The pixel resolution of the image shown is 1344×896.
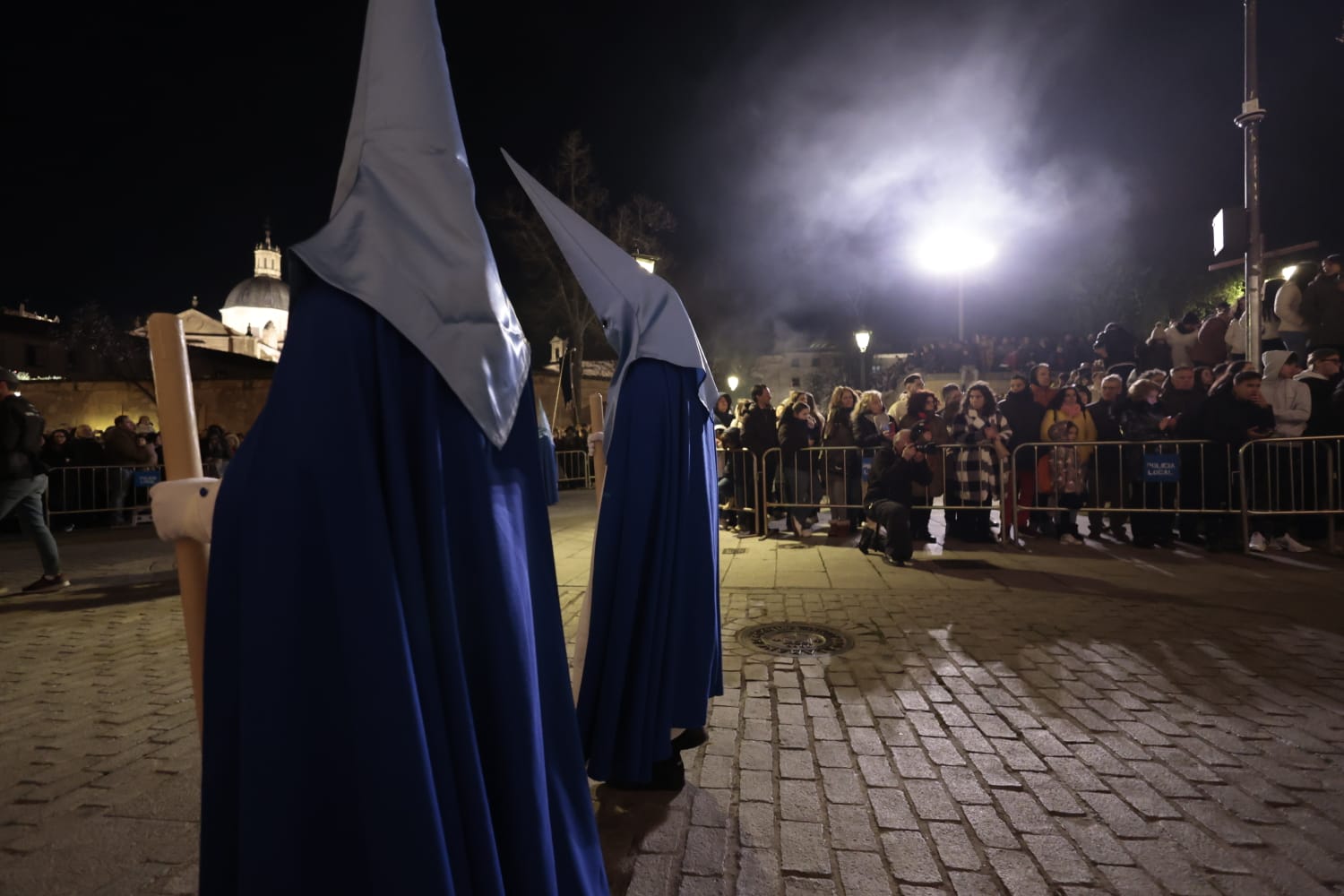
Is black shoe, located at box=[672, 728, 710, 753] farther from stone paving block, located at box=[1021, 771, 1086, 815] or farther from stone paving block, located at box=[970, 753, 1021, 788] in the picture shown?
stone paving block, located at box=[1021, 771, 1086, 815]

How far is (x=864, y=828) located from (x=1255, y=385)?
7.83m

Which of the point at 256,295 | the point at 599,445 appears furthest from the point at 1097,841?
the point at 256,295

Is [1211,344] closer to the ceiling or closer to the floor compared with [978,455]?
closer to the ceiling

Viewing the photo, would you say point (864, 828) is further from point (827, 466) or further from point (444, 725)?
point (827, 466)

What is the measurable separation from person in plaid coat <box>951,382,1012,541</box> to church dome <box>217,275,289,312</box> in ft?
224

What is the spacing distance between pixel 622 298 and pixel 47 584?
785 centimetres

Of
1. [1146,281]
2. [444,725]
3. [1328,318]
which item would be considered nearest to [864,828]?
[444,725]

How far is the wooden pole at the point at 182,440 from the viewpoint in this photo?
1359 mm

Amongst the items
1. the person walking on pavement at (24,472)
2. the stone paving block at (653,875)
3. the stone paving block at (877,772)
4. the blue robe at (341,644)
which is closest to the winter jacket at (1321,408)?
the stone paving block at (877,772)

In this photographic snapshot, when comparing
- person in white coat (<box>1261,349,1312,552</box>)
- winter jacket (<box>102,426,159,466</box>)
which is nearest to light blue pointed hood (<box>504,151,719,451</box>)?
person in white coat (<box>1261,349,1312,552</box>)

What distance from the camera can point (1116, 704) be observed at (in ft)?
12.0

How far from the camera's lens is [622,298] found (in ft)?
10.3

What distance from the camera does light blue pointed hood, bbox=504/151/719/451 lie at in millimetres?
3105

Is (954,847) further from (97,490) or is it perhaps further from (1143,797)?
(97,490)
